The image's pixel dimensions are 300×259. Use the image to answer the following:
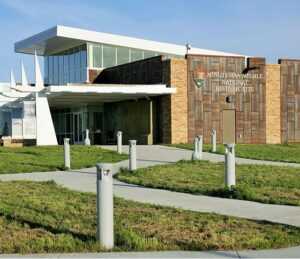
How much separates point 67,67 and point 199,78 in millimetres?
16818

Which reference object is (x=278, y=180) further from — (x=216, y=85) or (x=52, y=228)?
(x=216, y=85)

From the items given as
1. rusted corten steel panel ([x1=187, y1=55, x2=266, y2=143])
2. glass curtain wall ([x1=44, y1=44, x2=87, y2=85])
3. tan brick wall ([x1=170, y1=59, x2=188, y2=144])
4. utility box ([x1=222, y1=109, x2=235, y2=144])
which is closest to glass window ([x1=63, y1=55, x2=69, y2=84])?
glass curtain wall ([x1=44, y1=44, x2=87, y2=85])

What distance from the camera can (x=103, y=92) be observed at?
33.3 metres

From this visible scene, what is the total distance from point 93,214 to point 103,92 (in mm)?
24220

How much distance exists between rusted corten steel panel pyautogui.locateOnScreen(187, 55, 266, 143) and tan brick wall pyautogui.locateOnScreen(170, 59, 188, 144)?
0.33m

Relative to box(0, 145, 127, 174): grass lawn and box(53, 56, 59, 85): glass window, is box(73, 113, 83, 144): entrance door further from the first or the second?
box(0, 145, 127, 174): grass lawn

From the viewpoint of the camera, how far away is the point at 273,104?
38250 millimetres

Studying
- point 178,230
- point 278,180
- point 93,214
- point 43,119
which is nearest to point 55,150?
point 43,119

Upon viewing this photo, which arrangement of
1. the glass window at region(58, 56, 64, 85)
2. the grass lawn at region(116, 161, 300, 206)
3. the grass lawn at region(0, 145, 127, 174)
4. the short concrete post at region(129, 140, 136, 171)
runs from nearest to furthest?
the grass lawn at region(116, 161, 300, 206) < the short concrete post at region(129, 140, 136, 171) < the grass lawn at region(0, 145, 127, 174) < the glass window at region(58, 56, 64, 85)

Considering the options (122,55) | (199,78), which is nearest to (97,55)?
(122,55)

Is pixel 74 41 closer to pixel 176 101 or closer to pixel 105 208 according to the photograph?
pixel 176 101

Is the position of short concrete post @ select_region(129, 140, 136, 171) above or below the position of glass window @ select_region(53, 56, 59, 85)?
below

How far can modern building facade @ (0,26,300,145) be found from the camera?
1340 inches

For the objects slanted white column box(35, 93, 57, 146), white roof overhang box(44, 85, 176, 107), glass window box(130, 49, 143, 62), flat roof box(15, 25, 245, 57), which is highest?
flat roof box(15, 25, 245, 57)
